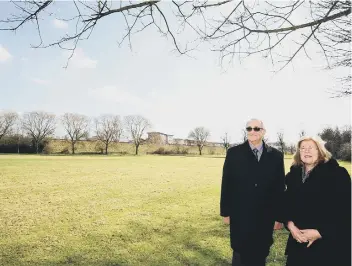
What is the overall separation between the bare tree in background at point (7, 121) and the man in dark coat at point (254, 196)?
8469 cm

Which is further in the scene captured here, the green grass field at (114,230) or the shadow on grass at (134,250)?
the green grass field at (114,230)

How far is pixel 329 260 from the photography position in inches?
130

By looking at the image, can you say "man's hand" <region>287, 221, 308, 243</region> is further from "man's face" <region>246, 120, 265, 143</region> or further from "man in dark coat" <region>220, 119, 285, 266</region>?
"man's face" <region>246, 120, 265, 143</region>

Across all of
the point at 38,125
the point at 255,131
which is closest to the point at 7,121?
the point at 38,125

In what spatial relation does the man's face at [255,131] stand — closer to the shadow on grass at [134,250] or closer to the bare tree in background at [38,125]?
the shadow on grass at [134,250]

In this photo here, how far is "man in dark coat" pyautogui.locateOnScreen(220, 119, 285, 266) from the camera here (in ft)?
12.5

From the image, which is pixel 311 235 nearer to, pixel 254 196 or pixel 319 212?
pixel 319 212

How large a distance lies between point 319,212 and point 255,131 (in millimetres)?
1229

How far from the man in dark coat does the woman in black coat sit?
0.29 meters

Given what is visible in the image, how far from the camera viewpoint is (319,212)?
3.38m

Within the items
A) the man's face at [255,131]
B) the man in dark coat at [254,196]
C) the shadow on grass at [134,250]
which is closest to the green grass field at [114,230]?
the shadow on grass at [134,250]

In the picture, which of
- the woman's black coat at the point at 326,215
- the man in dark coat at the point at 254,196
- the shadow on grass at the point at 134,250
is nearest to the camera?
the woman's black coat at the point at 326,215

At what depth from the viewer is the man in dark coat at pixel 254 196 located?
3797 mm

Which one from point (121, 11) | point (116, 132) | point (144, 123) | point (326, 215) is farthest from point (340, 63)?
point (144, 123)
